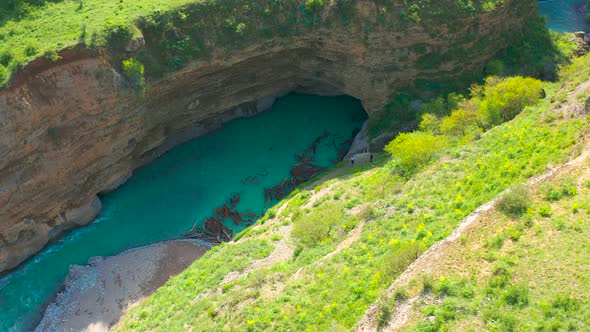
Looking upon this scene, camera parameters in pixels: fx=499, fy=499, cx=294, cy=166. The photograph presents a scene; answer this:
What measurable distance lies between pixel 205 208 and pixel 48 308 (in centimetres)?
1309

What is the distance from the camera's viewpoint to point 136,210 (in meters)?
40.3

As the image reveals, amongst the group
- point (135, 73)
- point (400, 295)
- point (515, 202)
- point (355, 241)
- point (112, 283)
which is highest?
point (135, 73)

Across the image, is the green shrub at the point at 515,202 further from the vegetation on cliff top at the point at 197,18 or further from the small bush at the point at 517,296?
the vegetation on cliff top at the point at 197,18

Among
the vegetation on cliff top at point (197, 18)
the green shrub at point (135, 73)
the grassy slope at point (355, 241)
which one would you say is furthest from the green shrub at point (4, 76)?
the grassy slope at point (355, 241)

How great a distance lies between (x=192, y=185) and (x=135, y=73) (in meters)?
10.6

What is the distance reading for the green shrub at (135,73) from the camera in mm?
35875

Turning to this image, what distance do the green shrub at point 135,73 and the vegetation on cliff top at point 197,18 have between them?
54.4 inches

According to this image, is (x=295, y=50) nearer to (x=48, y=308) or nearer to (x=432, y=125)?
(x=432, y=125)

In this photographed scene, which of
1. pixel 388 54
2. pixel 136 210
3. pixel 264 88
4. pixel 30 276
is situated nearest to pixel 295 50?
pixel 264 88

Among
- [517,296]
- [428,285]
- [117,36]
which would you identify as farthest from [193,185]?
[517,296]

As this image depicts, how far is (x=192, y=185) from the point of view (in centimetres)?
4203

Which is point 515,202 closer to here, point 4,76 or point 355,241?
point 355,241

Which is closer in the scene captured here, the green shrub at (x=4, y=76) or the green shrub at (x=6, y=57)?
the green shrub at (x=4, y=76)

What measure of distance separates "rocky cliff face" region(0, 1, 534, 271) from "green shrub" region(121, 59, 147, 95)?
71 centimetres
